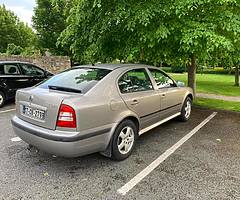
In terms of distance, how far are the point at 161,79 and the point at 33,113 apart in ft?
9.16

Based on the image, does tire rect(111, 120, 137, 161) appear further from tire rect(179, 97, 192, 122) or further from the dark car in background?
the dark car in background

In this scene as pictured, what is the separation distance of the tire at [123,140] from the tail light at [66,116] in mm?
771

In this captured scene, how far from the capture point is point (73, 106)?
298 cm

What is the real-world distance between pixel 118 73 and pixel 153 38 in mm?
2040

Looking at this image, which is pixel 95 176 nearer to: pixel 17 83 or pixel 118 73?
pixel 118 73

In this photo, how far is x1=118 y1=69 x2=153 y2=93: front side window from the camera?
3844 millimetres

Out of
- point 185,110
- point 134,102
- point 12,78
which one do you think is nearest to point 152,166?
point 134,102

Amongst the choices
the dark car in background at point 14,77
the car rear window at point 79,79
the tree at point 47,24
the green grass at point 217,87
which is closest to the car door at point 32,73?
the dark car in background at point 14,77

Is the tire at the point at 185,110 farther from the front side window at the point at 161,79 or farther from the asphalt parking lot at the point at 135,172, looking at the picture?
the asphalt parking lot at the point at 135,172

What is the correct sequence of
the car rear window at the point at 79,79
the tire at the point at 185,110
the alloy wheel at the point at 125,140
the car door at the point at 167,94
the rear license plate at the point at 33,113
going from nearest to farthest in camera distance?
the rear license plate at the point at 33,113
the car rear window at the point at 79,79
the alloy wheel at the point at 125,140
the car door at the point at 167,94
the tire at the point at 185,110

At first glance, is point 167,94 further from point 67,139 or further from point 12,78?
point 12,78

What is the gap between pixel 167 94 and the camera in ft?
15.8

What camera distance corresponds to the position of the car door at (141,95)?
12.5 ft

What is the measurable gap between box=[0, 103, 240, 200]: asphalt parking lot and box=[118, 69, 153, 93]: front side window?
3.64ft
